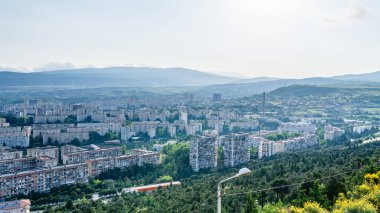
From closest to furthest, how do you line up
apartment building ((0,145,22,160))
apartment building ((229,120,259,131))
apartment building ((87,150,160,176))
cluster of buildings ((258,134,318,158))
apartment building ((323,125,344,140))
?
apartment building ((87,150,160,176)), apartment building ((0,145,22,160)), cluster of buildings ((258,134,318,158)), apartment building ((323,125,344,140)), apartment building ((229,120,259,131))

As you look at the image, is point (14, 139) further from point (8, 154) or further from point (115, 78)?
point (115, 78)

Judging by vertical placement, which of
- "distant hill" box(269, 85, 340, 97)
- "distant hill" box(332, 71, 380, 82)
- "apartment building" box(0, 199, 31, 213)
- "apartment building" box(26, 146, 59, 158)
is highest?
"distant hill" box(332, 71, 380, 82)

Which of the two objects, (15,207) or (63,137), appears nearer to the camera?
(15,207)

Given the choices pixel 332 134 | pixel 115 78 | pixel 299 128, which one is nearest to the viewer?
pixel 332 134

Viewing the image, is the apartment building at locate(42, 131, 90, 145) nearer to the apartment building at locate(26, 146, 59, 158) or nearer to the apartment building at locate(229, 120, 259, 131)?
the apartment building at locate(26, 146, 59, 158)

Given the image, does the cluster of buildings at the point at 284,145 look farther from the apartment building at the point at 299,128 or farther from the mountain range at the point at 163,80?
the mountain range at the point at 163,80

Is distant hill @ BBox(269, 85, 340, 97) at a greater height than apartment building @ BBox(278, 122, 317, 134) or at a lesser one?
greater

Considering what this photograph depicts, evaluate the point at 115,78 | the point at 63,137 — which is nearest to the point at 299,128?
the point at 63,137

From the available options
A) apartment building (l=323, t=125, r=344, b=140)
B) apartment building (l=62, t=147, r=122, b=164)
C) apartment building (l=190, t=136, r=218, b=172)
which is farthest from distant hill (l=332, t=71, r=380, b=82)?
apartment building (l=62, t=147, r=122, b=164)
